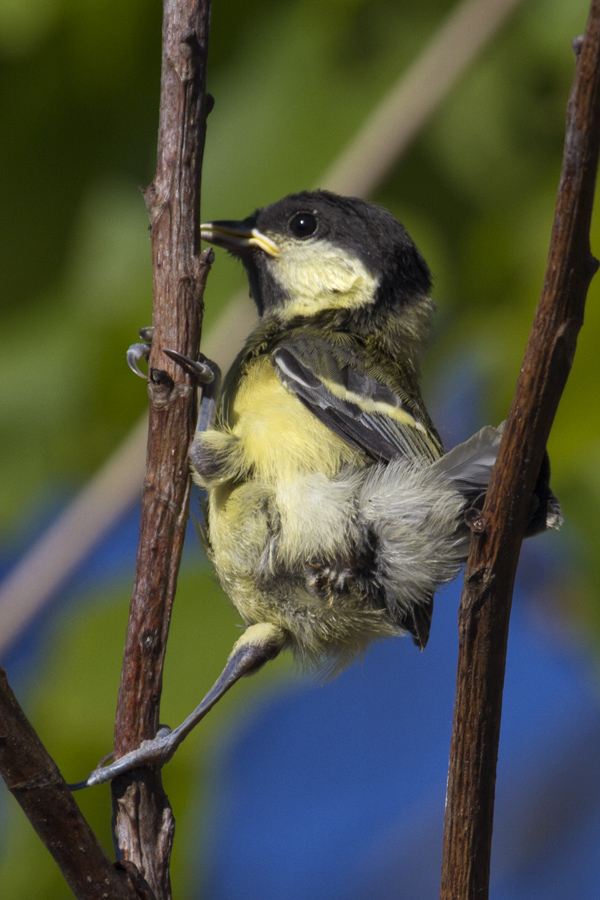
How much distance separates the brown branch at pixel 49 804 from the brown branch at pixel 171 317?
1.14ft

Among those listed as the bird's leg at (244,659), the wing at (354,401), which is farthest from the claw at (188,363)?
the bird's leg at (244,659)

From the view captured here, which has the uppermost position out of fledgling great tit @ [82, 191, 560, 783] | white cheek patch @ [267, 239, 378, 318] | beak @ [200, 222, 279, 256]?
beak @ [200, 222, 279, 256]

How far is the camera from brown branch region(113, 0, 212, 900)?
1882 millimetres

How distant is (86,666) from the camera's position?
229 centimetres

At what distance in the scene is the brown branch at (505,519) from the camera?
124 centimetres

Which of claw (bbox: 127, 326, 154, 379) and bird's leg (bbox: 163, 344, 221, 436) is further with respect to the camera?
claw (bbox: 127, 326, 154, 379)

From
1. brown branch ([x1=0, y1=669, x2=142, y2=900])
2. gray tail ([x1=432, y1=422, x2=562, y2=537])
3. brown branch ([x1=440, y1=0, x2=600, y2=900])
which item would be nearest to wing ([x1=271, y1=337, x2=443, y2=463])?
gray tail ([x1=432, y1=422, x2=562, y2=537])

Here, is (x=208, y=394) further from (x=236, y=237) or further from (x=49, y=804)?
(x=49, y=804)

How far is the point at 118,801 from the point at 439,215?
185cm

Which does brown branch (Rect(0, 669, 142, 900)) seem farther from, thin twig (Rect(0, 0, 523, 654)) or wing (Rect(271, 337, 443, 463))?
wing (Rect(271, 337, 443, 463))

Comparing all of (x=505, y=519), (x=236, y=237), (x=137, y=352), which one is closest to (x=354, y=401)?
(x=137, y=352)

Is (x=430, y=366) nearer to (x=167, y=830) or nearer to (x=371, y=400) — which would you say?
(x=371, y=400)

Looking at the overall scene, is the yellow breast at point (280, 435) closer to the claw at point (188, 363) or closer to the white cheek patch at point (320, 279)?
the claw at point (188, 363)

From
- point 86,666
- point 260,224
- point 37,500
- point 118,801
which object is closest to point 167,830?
point 118,801
